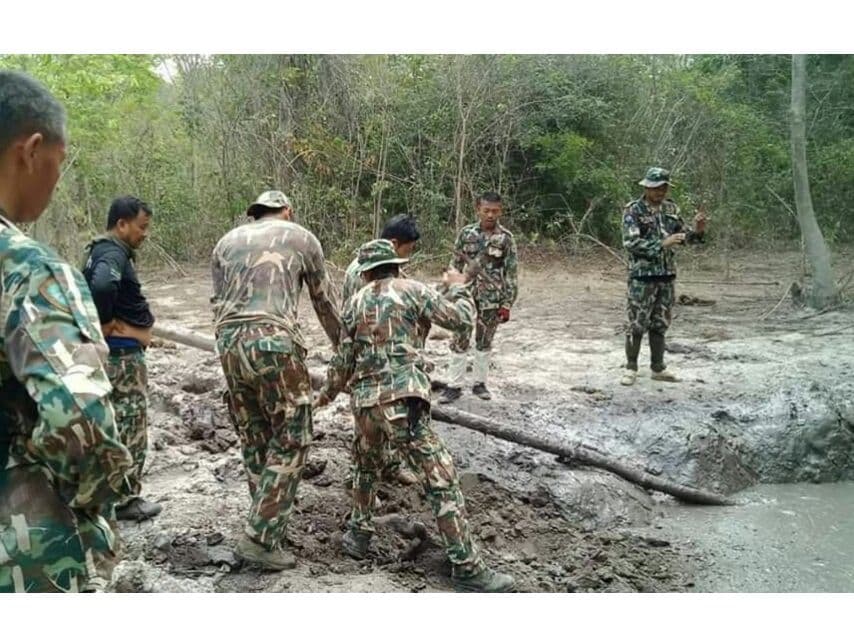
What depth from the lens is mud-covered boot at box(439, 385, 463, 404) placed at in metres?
5.77

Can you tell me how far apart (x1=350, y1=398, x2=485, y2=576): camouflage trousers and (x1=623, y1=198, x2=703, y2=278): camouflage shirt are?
10.9 feet

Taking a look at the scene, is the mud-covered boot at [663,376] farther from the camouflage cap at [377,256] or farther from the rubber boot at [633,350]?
the camouflage cap at [377,256]

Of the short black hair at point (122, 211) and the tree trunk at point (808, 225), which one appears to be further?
the tree trunk at point (808, 225)

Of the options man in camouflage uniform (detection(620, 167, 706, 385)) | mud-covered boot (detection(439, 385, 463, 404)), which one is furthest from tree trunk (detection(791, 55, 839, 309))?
mud-covered boot (detection(439, 385, 463, 404))

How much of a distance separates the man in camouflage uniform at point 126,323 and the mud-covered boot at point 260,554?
69 centimetres

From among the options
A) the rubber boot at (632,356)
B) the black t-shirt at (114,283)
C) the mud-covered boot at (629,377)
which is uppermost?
the black t-shirt at (114,283)

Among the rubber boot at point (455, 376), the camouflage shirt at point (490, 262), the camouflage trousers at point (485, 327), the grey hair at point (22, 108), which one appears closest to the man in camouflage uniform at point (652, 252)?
the camouflage shirt at point (490, 262)

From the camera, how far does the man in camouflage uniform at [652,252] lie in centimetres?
596

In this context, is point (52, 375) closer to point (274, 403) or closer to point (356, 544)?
point (274, 403)

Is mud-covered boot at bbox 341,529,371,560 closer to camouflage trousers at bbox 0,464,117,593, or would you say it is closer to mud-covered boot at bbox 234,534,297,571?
mud-covered boot at bbox 234,534,297,571

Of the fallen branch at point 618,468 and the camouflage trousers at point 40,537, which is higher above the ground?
the camouflage trousers at point 40,537

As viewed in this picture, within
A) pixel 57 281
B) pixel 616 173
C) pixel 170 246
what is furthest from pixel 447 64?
pixel 57 281

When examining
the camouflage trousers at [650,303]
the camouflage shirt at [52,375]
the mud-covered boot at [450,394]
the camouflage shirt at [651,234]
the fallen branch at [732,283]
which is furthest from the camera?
the fallen branch at [732,283]

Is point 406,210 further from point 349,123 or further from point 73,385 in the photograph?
point 73,385
